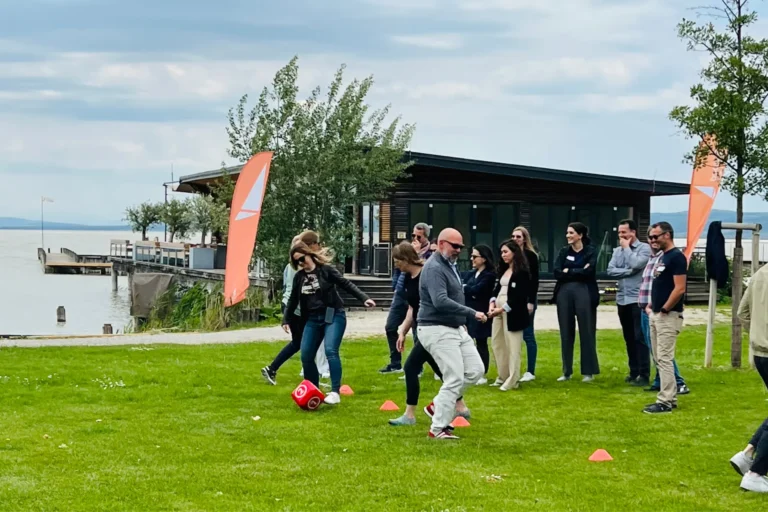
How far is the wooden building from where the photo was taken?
99.0 ft

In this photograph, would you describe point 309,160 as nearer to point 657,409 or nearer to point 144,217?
point 657,409

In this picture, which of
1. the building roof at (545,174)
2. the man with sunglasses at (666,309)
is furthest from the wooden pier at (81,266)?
the man with sunglasses at (666,309)

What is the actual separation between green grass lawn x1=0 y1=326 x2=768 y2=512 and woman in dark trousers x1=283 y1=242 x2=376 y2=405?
18.3 inches

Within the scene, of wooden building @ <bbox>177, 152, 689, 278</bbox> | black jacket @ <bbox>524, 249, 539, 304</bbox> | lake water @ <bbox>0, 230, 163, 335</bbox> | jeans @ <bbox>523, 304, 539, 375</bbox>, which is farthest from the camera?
lake water @ <bbox>0, 230, 163, 335</bbox>

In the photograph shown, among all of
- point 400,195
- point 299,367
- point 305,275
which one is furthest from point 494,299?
point 400,195

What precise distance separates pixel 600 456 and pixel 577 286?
3978mm

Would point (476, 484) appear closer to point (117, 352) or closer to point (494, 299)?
point (494, 299)

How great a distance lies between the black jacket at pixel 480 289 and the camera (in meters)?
11.1

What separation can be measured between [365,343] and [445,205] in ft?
48.0

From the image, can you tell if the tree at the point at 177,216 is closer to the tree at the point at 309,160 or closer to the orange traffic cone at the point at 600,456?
the tree at the point at 309,160

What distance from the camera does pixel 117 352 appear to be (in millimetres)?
15445

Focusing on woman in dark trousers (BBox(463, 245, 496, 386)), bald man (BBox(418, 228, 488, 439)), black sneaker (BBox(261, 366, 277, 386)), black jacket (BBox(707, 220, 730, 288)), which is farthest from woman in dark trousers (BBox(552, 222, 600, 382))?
black sneaker (BBox(261, 366, 277, 386))

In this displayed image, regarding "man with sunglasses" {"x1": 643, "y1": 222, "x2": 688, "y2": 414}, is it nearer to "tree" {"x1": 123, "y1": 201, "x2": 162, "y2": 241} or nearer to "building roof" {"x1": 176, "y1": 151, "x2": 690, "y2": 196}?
"building roof" {"x1": 176, "y1": 151, "x2": 690, "y2": 196}

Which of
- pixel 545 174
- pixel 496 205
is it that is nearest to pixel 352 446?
pixel 545 174
